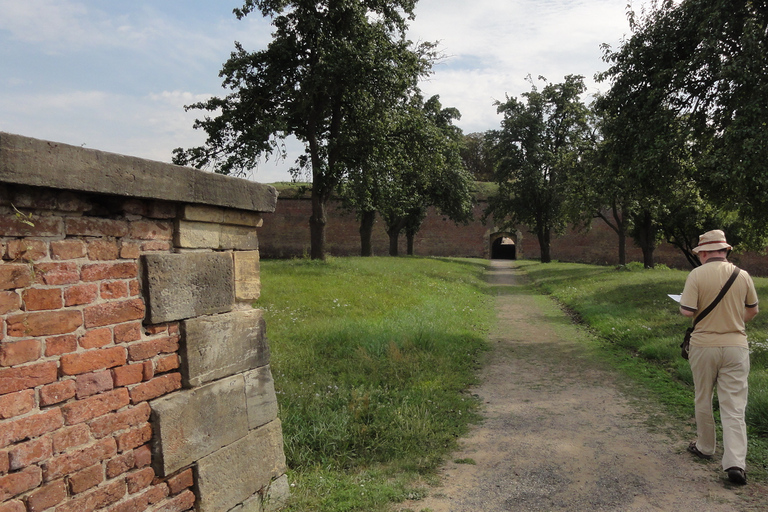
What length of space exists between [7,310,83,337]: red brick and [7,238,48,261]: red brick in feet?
0.82

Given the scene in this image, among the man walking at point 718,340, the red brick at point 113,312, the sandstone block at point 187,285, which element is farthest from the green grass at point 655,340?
the red brick at point 113,312

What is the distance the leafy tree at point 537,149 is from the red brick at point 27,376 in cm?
3111

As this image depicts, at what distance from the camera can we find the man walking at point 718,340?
4.21 metres

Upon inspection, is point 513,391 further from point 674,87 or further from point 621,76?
point 621,76

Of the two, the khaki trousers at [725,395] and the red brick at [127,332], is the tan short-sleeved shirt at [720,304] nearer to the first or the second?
the khaki trousers at [725,395]

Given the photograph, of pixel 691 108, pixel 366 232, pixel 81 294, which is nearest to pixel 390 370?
pixel 81 294

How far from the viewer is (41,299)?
7.91ft

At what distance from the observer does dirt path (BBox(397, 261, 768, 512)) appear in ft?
12.1

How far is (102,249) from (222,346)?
3.28ft

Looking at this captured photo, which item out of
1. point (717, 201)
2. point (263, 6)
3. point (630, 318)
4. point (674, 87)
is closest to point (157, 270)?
point (630, 318)

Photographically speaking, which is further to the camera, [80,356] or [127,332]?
[127,332]

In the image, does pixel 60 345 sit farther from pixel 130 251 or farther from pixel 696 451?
pixel 696 451

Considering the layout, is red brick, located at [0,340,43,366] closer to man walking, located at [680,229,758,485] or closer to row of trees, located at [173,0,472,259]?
man walking, located at [680,229,758,485]

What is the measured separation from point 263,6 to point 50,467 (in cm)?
1709
